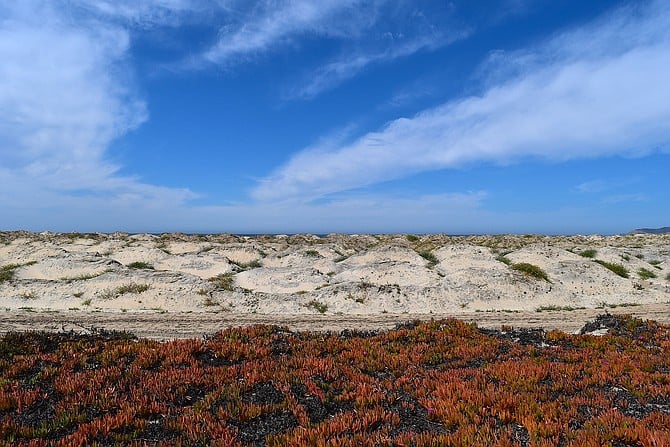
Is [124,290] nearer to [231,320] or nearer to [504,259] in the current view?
[231,320]

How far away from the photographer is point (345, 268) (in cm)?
4706

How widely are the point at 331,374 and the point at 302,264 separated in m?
38.7

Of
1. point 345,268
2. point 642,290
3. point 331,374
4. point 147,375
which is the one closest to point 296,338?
point 331,374

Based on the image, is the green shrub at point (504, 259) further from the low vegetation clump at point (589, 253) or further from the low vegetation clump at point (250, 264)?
the low vegetation clump at point (250, 264)

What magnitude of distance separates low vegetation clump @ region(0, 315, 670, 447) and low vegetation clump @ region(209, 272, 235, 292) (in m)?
20.5

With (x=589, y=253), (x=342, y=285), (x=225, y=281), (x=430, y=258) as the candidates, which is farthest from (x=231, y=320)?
(x=589, y=253)

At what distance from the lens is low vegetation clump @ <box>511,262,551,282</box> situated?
40.2 m

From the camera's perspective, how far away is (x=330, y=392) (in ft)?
33.7

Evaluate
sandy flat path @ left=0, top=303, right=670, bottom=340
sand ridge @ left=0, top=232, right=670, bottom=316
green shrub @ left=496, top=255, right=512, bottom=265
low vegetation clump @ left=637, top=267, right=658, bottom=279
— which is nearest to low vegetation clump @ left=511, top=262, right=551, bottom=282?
sand ridge @ left=0, top=232, right=670, bottom=316

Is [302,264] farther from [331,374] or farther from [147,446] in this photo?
[147,446]

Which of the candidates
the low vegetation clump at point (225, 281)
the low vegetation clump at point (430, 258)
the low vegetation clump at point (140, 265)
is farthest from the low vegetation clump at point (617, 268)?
the low vegetation clump at point (140, 265)

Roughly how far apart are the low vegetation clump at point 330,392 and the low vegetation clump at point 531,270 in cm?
2502

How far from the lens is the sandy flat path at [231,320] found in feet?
79.6

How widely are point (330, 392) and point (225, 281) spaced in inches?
1273
